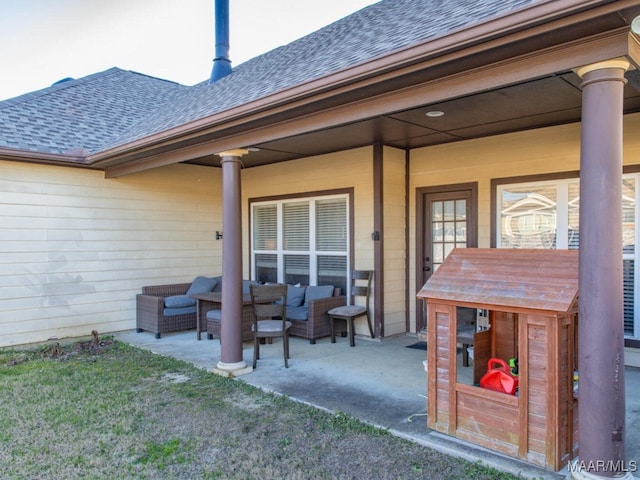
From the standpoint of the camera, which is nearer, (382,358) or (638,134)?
(638,134)

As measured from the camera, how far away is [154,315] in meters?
6.89

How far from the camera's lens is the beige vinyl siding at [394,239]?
6480mm

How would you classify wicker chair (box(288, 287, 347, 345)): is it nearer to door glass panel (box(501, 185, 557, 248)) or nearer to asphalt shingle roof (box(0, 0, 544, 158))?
door glass panel (box(501, 185, 557, 248))

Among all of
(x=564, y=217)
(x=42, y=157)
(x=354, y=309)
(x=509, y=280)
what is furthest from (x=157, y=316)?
(x=564, y=217)

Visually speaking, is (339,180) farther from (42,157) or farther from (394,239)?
(42,157)

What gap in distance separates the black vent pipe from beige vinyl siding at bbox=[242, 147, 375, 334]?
2.27 metres

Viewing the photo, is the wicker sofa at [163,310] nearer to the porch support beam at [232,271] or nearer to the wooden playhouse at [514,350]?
the porch support beam at [232,271]

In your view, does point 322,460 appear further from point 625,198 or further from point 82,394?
point 625,198

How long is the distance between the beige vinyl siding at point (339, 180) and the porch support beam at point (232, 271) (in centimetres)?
209

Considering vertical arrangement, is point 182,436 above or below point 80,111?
below

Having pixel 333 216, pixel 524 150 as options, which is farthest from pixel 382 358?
pixel 524 150

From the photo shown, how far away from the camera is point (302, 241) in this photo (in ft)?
24.9

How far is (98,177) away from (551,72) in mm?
6279

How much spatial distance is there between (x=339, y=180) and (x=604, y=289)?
4.70 meters
